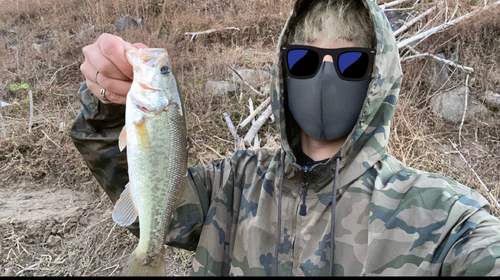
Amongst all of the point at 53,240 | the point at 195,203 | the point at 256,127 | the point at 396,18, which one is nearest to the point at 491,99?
the point at 396,18

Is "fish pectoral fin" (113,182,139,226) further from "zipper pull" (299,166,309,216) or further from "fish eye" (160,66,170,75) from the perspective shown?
"zipper pull" (299,166,309,216)

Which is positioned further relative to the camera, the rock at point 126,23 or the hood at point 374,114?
the rock at point 126,23

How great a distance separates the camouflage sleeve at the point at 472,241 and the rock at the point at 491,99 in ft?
18.4

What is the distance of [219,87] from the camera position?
6.20m

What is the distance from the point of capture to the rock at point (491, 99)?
580cm

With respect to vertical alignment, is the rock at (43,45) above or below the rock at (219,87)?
above

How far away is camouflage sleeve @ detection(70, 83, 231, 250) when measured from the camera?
70.4 inches

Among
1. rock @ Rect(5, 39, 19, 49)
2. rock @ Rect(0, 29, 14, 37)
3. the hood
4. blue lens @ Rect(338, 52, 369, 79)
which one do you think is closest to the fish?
the hood

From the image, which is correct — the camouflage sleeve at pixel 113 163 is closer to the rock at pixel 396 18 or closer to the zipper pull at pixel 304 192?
the zipper pull at pixel 304 192

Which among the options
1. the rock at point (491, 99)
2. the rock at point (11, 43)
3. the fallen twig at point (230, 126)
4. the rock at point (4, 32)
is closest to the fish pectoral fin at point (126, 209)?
the fallen twig at point (230, 126)

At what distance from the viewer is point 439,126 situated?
568 cm

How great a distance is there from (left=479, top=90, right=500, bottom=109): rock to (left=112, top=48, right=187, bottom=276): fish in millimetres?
6303

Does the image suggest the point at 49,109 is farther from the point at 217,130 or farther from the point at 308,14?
the point at 308,14

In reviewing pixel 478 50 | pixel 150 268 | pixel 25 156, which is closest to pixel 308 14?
pixel 150 268
